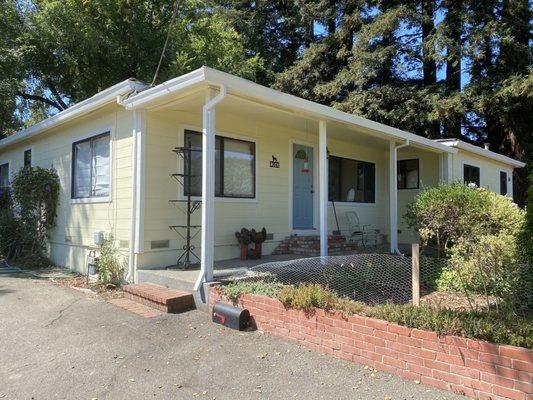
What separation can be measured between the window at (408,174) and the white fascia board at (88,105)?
27.4 ft

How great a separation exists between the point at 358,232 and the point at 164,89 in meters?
6.21

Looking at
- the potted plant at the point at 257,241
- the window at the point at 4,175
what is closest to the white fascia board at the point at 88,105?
the window at the point at 4,175

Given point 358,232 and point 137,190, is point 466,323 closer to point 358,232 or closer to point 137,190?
point 137,190

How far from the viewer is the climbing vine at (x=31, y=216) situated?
370 inches

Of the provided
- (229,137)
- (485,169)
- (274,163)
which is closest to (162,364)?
(229,137)

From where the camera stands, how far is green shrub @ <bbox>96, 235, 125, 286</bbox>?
725cm

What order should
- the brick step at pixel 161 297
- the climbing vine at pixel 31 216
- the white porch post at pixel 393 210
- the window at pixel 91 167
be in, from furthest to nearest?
the white porch post at pixel 393 210 < the climbing vine at pixel 31 216 < the window at pixel 91 167 < the brick step at pixel 161 297

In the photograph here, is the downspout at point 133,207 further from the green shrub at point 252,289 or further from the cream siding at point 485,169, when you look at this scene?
the cream siding at point 485,169

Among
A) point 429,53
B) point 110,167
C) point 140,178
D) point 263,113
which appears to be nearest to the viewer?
point 140,178

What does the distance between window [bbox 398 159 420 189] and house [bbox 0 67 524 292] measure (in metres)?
1.38

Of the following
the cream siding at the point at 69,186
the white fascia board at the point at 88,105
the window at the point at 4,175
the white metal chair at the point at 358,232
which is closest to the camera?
the white fascia board at the point at 88,105

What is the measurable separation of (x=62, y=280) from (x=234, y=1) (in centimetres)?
1802

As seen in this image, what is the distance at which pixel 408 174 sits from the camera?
12984 millimetres

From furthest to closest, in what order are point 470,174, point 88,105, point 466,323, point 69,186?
point 470,174 → point 69,186 → point 88,105 → point 466,323
